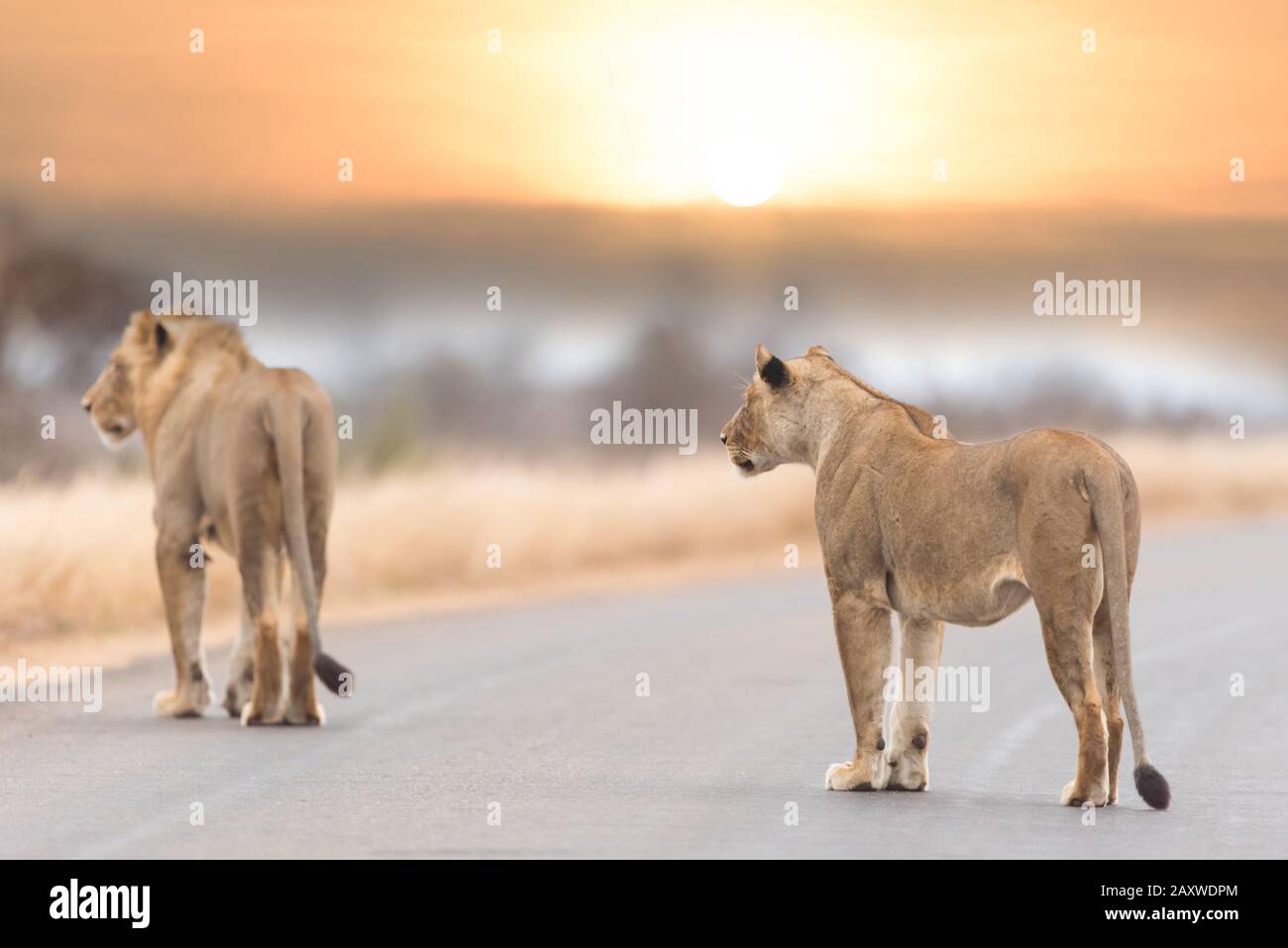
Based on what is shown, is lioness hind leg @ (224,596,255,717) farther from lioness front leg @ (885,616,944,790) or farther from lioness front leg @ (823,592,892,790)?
lioness front leg @ (885,616,944,790)

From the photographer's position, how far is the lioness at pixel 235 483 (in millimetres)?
13984

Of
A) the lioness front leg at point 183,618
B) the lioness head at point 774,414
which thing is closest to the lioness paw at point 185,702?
the lioness front leg at point 183,618

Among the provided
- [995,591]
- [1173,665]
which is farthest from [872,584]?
[1173,665]

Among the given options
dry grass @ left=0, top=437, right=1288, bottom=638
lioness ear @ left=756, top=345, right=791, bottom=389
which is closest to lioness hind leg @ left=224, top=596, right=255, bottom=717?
lioness ear @ left=756, top=345, right=791, bottom=389

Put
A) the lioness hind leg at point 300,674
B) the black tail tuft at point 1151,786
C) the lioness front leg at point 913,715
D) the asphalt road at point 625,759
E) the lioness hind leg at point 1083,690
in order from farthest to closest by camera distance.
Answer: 1. the lioness hind leg at point 300,674
2. the lioness front leg at point 913,715
3. the lioness hind leg at point 1083,690
4. the black tail tuft at point 1151,786
5. the asphalt road at point 625,759

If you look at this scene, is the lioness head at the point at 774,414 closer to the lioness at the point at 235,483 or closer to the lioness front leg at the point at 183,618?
the lioness at the point at 235,483

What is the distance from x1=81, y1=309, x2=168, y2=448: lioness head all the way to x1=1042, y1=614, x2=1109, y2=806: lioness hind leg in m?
6.82

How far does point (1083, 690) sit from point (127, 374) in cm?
721

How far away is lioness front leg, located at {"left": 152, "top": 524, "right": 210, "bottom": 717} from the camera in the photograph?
14516 millimetres

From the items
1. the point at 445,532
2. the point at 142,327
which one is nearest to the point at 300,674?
the point at 142,327

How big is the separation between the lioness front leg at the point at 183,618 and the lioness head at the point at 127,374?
110cm
